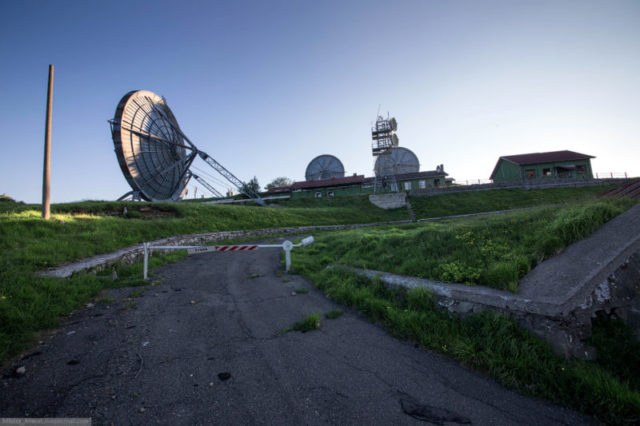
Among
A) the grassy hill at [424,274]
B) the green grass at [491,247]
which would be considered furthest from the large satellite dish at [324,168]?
the green grass at [491,247]

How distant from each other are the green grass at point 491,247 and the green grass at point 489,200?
22.5m

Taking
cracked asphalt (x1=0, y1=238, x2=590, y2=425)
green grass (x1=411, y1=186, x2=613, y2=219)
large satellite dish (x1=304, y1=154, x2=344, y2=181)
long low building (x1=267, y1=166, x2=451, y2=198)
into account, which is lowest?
cracked asphalt (x1=0, y1=238, x2=590, y2=425)

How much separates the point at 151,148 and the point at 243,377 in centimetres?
2725

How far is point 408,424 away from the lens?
8.14ft

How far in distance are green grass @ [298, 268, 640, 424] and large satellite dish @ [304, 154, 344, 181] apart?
47.6 meters

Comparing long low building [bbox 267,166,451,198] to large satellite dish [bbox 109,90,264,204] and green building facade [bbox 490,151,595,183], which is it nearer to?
green building facade [bbox 490,151,595,183]

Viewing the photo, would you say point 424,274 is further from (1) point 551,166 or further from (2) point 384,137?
(1) point 551,166

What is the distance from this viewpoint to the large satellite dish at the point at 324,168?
170 feet

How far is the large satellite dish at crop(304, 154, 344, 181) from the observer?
170ft

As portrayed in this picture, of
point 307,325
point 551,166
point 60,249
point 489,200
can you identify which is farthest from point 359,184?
point 307,325

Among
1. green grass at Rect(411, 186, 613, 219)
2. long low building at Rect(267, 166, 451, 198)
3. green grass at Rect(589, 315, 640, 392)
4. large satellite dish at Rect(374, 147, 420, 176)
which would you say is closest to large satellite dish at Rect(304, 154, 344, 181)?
long low building at Rect(267, 166, 451, 198)

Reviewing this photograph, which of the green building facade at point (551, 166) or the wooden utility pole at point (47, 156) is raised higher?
the green building facade at point (551, 166)

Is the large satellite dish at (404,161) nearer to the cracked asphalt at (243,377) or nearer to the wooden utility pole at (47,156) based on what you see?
the wooden utility pole at (47,156)

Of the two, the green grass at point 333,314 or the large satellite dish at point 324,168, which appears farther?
the large satellite dish at point 324,168
